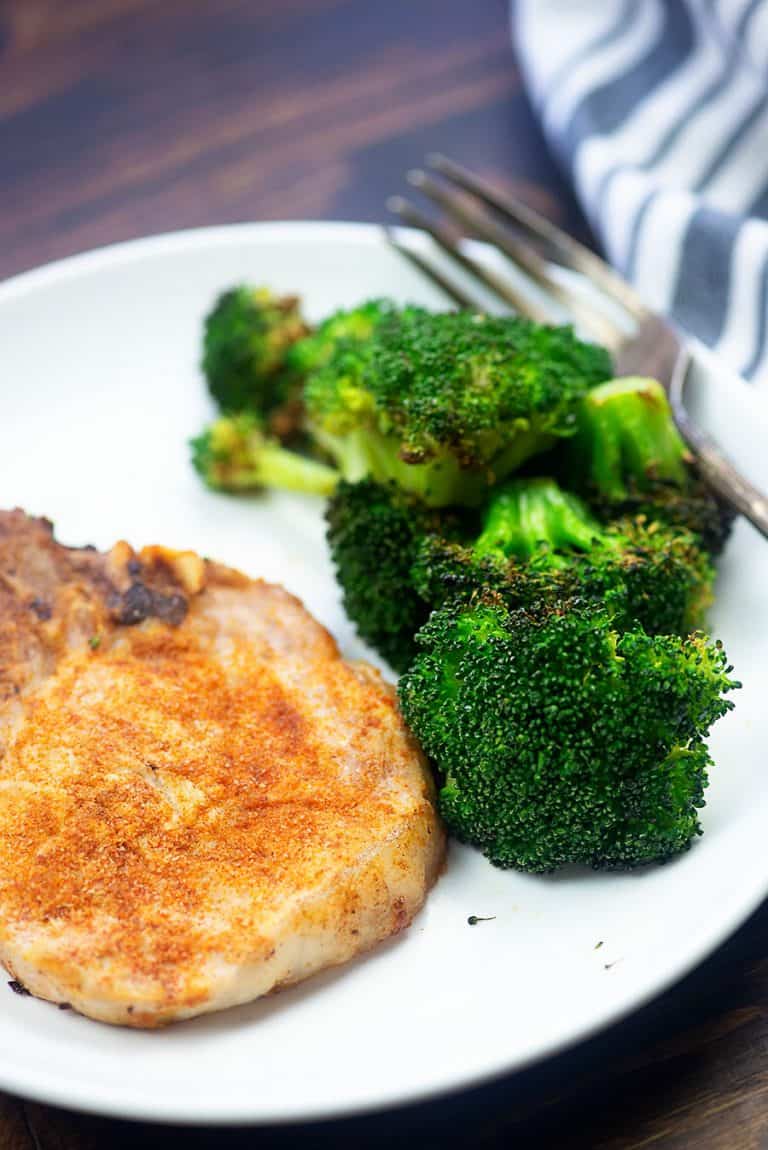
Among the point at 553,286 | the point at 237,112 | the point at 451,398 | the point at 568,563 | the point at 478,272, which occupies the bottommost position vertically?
the point at 568,563

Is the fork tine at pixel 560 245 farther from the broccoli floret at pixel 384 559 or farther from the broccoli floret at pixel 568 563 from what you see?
the broccoli floret at pixel 384 559

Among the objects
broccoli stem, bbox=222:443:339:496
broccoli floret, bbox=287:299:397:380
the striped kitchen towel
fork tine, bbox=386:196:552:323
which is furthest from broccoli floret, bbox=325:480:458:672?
the striped kitchen towel

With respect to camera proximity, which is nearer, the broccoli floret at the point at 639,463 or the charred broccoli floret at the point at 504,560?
the charred broccoli floret at the point at 504,560

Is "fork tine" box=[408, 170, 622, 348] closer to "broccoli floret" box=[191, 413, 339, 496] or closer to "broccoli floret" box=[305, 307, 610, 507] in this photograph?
"broccoli floret" box=[305, 307, 610, 507]

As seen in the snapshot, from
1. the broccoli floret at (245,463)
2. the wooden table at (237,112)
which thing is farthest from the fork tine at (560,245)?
the broccoli floret at (245,463)

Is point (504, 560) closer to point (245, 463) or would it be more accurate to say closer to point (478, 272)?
point (245, 463)

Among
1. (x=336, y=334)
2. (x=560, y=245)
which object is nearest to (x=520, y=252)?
(x=560, y=245)
